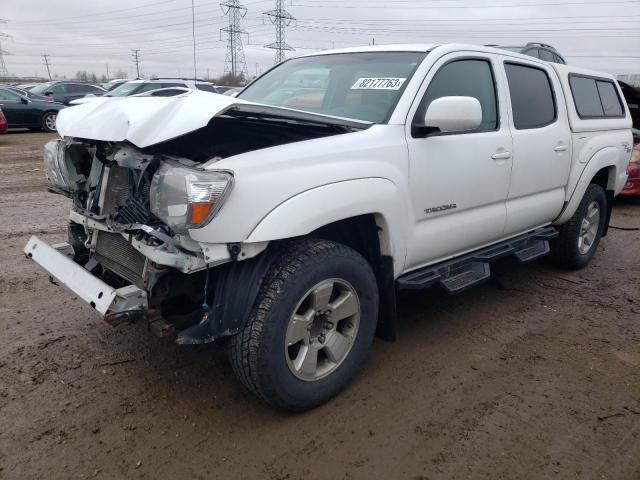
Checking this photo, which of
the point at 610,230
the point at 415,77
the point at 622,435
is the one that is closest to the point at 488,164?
the point at 415,77

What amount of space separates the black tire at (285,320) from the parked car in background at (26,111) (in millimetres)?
15712

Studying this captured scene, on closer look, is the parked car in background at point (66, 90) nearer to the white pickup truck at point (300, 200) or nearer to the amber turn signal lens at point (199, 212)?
the white pickup truck at point (300, 200)

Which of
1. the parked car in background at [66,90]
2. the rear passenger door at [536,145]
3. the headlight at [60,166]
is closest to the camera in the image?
the headlight at [60,166]

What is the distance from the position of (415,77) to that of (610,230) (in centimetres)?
517

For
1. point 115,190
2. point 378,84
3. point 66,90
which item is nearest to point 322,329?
point 115,190

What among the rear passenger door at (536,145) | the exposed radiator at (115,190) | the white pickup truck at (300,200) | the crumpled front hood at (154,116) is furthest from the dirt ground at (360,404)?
the crumpled front hood at (154,116)

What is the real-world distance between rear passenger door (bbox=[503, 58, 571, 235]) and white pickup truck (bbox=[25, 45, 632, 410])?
0.03 metres

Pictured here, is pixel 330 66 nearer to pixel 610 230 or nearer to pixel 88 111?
pixel 88 111

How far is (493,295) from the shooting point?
460 centimetres

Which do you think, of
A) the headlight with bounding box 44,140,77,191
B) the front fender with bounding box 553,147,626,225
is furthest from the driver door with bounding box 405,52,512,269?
the headlight with bounding box 44,140,77,191

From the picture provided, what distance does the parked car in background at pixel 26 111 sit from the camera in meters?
15.7

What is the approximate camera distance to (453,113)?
113 inches

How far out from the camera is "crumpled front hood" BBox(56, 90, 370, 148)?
2.30 metres

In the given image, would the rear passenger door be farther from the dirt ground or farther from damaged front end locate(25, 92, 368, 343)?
damaged front end locate(25, 92, 368, 343)
